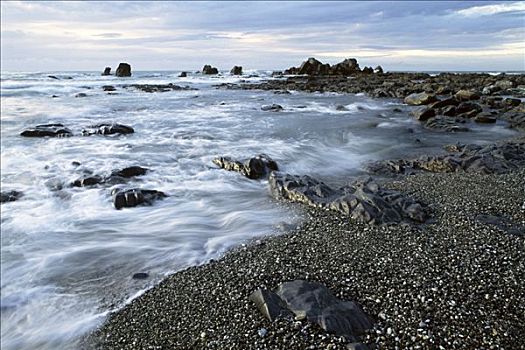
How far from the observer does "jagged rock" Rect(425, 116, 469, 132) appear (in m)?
11.6

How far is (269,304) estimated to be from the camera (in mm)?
2938

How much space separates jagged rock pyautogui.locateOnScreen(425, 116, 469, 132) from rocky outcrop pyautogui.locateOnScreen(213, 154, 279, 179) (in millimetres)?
6825

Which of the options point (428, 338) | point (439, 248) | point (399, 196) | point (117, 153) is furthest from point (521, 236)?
point (117, 153)

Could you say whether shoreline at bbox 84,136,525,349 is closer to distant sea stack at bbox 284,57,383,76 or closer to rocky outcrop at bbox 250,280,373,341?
rocky outcrop at bbox 250,280,373,341

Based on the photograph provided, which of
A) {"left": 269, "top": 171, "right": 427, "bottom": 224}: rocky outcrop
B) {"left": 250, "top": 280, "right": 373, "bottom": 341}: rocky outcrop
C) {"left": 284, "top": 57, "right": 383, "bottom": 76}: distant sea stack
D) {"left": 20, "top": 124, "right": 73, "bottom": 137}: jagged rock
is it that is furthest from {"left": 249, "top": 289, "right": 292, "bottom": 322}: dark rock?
{"left": 284, "top": 57, "right": 383, "bottom": 76}: distant sea stack

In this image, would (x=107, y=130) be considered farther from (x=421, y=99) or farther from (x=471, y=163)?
(x=421, y=99)

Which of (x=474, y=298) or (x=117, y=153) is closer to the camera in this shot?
(x=474, y=298)

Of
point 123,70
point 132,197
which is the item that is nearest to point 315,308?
point 132,197

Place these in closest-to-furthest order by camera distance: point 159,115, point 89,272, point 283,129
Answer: point 89,272 < point 283,129 < point 159,115

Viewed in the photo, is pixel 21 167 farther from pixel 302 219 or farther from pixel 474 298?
pixel 474 298

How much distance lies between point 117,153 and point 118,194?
3651mm

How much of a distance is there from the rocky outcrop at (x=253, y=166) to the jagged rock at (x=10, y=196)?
11.7 feet

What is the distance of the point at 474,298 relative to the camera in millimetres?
2980

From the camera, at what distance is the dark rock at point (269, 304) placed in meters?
2.86
